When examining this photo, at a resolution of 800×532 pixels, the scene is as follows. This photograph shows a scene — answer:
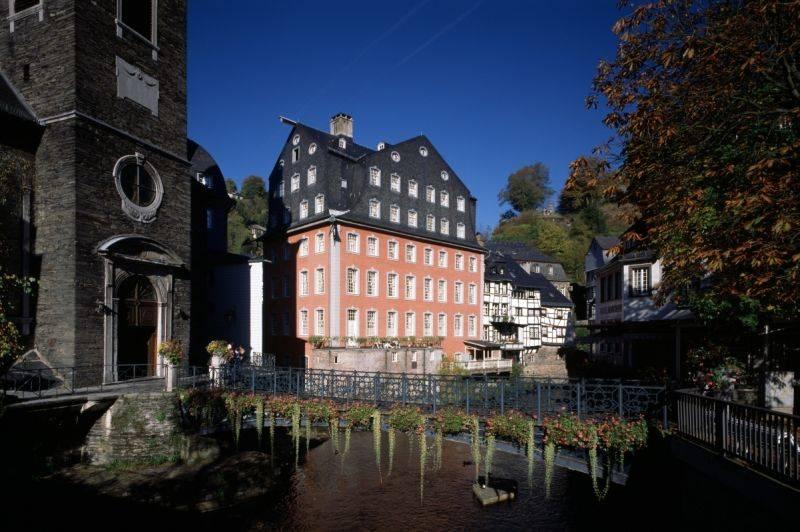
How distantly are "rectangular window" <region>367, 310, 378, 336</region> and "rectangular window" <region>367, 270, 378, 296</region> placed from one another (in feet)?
4.68

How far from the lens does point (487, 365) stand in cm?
4325

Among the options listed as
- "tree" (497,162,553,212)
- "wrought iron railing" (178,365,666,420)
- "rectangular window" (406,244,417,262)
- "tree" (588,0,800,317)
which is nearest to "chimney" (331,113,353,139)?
"rectangular window" (406,244,417,262)

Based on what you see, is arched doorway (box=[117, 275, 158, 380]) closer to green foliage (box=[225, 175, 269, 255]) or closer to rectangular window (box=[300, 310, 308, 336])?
rectangular window (box=[300, 310, 308, 336])

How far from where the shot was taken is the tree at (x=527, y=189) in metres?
107

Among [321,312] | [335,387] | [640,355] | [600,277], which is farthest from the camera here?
[321,312]

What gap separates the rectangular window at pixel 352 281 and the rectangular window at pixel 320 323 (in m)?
2.55

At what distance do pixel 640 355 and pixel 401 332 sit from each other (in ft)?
60.2

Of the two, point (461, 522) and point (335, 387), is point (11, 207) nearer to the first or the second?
point (335, 387)

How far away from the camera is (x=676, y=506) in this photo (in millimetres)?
11305

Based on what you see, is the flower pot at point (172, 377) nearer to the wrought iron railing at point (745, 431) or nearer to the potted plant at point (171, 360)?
the potted plant at point (171, 360)

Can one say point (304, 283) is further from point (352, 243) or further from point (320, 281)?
point (352, 243)

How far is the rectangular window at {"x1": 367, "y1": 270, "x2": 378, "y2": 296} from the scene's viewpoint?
38.3m

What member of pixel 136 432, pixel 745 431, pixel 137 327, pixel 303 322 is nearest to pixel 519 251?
pixel 303 322

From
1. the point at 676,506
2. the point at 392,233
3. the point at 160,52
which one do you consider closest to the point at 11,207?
the point at 160,52
